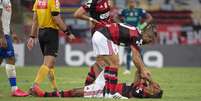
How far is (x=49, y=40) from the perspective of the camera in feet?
52.3

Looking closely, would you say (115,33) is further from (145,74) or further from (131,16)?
(131,16)

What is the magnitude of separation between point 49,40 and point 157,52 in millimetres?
16668

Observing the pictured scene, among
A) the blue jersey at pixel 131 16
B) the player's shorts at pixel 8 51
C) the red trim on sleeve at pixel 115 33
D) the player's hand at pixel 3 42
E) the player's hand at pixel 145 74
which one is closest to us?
the player's hand at pixel 145 74

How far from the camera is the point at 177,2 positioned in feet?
132

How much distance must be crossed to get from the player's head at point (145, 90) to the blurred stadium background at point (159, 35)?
1648cm

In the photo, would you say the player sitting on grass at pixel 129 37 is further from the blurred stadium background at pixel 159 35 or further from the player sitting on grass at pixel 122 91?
the blurred stadium background at pixel 159 35

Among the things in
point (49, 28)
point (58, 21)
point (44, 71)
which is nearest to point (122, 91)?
point (44, 71)

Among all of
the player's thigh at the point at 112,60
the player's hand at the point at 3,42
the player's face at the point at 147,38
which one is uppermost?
the player's face at the point at 147,38

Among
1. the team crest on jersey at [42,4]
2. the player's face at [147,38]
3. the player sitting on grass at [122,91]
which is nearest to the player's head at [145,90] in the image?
the player sitting on grass at [122,91]

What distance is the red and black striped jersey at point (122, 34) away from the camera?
596 inches

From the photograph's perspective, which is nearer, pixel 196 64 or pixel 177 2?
pixel 196 64

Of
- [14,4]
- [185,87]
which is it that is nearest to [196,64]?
[14,4]

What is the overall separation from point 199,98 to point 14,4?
897 inches

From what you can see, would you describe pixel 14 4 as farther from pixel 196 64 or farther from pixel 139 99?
pixel 139 99
